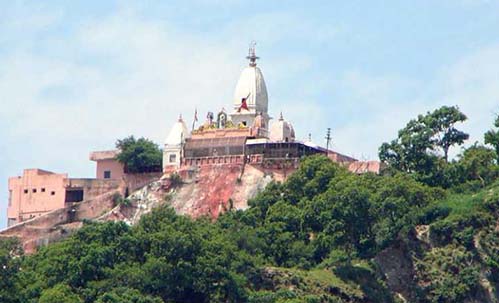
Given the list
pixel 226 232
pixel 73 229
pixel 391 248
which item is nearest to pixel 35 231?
pixel 73 229

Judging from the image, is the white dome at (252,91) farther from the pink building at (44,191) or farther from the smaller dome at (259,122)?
the pink building at (44,191)

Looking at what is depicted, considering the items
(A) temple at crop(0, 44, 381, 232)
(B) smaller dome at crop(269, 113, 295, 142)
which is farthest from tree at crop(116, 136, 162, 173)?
(B) smaller dome at crop(269, 113, 295, 142)

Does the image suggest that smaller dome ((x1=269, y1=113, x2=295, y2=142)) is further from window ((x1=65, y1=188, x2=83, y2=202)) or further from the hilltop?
window ((x1=65, y1=188, x2=83, y2=202))

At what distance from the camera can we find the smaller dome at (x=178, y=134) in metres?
83.5

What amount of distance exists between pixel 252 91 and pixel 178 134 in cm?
396

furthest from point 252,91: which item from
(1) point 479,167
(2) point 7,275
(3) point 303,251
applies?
(2) point 7,275

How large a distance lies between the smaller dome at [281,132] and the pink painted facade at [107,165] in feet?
25.3

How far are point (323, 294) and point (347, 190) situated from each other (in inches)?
177

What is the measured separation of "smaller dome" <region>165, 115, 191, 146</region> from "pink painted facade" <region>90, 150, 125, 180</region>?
11.0 feet

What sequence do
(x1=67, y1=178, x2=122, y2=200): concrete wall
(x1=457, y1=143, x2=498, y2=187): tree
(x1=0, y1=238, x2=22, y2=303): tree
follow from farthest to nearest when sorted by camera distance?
(x1=67, y1=178, x2=122, y2=200): concrete wall < (x1=457, y1=143, x2=498, y2=187): tree < (x1=0, y1=238, x2=22, y2=303): tree

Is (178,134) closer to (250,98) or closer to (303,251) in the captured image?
(250,98)

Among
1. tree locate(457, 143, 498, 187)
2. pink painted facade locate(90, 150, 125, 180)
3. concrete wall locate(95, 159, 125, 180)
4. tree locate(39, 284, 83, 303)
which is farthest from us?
pink painted facade locate(90, 150, 125, 180)

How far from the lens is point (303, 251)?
73812 millimetres

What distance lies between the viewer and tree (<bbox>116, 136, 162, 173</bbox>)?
8488 centimetres
